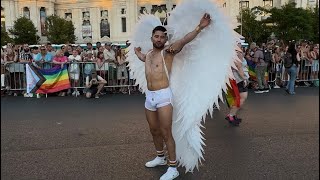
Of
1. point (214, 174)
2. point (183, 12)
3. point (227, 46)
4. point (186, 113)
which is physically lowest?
point (214, 174)

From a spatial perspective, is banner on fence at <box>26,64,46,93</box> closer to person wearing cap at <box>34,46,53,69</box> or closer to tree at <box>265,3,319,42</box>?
person wearing cap at <box>34,46,53,69</box>

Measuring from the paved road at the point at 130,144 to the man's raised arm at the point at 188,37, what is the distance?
1.38m

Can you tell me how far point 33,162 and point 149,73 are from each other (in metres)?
2.06

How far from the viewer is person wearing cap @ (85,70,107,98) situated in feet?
36.9

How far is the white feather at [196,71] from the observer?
4102 mm

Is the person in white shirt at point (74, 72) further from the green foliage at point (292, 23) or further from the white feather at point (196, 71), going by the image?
the green foliage at point (292, 23)

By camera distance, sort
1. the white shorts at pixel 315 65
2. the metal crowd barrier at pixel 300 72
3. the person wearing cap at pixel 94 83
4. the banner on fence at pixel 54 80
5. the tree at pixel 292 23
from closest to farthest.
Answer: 1. the person wearing cap at pixel 94 83
2. the banner on fence at pixel 54 80
3. the metal crowd barrier at pixel 300 72
4. the white shorts at pixel 315 65
5. the tree at pixel 292 23

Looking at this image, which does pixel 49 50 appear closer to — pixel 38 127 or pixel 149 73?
pixel 38 127

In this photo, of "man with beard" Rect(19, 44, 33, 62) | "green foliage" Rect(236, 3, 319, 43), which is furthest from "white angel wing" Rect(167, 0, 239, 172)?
"green foliage" Rect(236, 3, 319, 43)

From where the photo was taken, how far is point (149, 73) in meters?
4.24

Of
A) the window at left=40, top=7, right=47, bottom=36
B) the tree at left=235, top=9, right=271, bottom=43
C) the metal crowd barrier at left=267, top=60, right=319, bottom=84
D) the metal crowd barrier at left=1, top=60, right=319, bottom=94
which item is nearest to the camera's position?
the metal crowd barrier at left=1, top=60, right=319, bottom=94

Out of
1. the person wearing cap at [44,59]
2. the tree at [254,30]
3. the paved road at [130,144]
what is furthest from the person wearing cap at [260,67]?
the tree at [254,30]

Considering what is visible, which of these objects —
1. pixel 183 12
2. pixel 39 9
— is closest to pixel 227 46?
pixel 183 12

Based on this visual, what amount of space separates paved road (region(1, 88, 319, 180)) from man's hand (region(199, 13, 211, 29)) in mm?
1358
